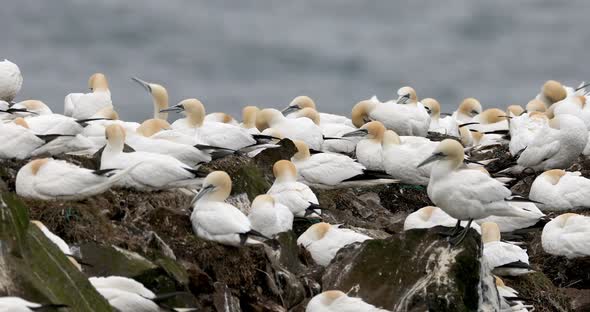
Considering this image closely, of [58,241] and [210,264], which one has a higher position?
[58,241]

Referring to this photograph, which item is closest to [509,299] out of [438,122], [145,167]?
[145,167]

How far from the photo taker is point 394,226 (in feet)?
47.4

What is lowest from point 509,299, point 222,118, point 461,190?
point 222,118

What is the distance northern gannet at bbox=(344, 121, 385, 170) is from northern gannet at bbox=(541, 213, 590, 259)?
2.77 m

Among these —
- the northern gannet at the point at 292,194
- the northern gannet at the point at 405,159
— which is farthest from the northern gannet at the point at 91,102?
the northern gannet at the point at 292,194

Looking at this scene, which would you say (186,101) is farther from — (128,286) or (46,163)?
(128,286)

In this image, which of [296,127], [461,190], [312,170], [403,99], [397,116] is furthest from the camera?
[403,99]

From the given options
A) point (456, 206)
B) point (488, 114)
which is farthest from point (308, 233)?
point (488, 114)

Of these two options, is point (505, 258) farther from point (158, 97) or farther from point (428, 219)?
point (158, 97)

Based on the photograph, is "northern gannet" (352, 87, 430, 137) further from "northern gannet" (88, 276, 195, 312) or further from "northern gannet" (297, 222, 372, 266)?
"northern gannet" (88, 276, 195, 312)

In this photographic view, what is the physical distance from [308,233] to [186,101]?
324cm

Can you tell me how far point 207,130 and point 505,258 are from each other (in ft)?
12.8

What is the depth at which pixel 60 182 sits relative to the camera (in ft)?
38.0

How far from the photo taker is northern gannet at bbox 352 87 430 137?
707 inches
